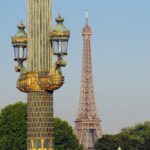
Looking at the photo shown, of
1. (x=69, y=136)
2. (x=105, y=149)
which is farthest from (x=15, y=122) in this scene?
(x=105, y=149)

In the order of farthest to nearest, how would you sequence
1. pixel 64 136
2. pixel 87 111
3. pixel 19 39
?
pixel 87 111 < pixel 64 136 < pixel 19 39

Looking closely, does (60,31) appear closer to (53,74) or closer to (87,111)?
(53,74)

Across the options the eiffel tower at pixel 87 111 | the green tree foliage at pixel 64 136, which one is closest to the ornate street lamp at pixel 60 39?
the green tree foliage at pixel 64 136

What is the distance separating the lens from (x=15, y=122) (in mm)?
79688

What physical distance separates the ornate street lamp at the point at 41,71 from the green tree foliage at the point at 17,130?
153 feet

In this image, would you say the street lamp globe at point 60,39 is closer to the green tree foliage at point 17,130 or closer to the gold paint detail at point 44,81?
the gold paint detail at point 44,81

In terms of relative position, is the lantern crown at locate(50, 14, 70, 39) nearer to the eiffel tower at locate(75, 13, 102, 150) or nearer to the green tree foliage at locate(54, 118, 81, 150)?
the green tree foliage at locate(54, 118, 81, 150)

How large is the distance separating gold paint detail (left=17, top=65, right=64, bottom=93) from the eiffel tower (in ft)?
383

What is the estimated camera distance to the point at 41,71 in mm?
31047

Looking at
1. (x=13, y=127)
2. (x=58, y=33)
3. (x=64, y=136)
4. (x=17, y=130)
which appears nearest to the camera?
(x=58, y=33)

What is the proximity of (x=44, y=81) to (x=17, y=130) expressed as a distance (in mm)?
48644

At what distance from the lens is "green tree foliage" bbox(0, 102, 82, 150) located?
78.4m

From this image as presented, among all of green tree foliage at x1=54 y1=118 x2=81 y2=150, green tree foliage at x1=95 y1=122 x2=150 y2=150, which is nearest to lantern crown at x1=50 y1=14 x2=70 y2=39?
green tree foliage at x1=54 y1=118 x2=81 y2=150

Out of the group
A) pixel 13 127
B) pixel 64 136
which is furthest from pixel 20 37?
pixel 64 136
